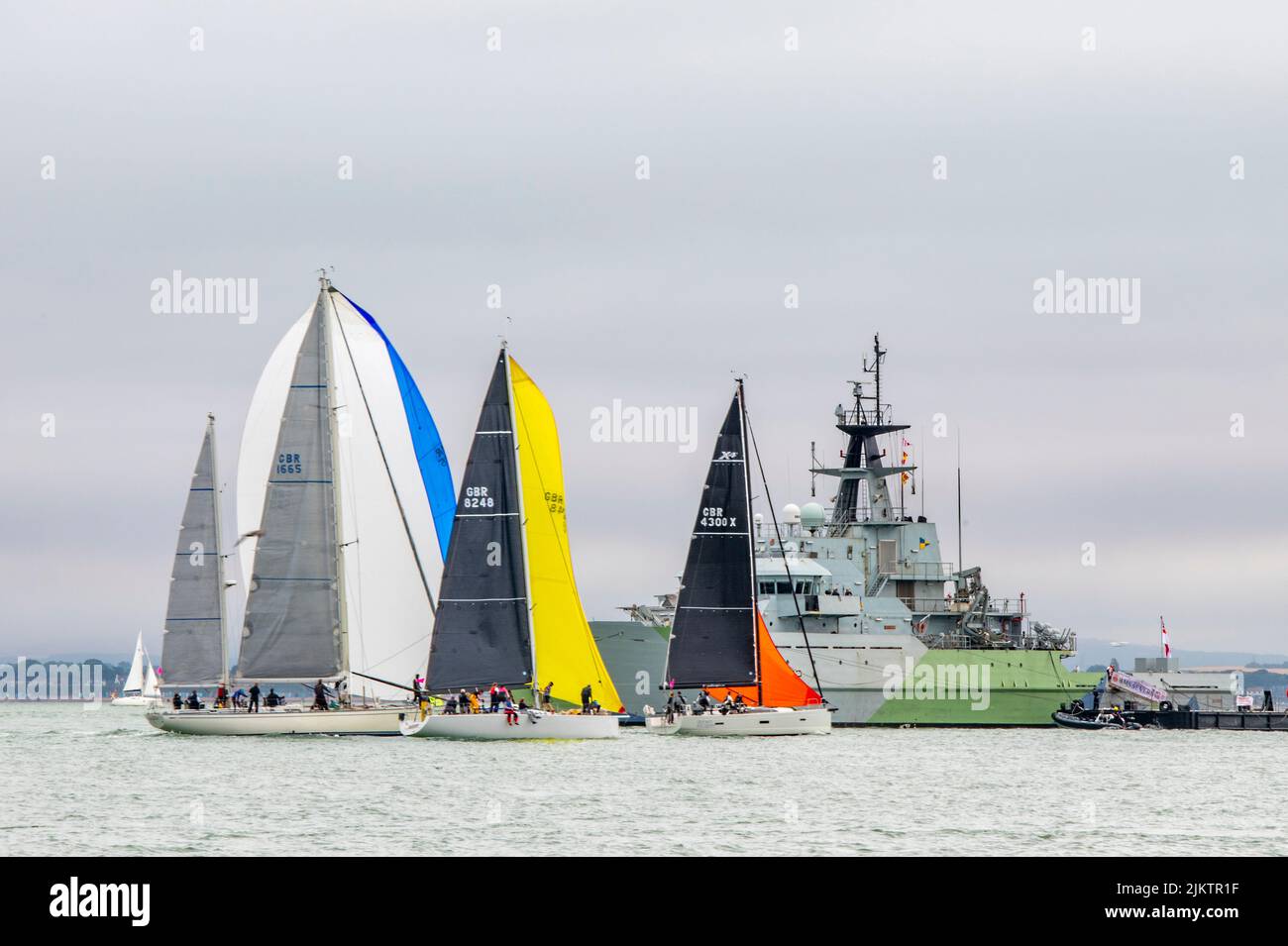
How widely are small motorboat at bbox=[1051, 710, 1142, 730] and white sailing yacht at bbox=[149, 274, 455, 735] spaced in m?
26.5

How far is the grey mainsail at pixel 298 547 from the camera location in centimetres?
4828

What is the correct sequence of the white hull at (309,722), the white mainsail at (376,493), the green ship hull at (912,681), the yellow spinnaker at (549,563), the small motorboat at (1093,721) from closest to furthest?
the yellow spinnaker at (549,563) → the white hull at (309,722) → the white mainsail at (376,493) → the green ship hull at (912,681) → the small motorboat at (1093,721)

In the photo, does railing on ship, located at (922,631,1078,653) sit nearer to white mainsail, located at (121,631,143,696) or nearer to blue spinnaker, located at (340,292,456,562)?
blue spinnaker, located at (340,292,456,562)

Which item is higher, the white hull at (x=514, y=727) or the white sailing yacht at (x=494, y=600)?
the white sailing yacht at (x=494, y=600)

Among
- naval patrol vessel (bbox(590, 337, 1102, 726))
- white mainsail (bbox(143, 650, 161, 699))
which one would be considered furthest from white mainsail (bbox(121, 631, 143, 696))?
naval patrol vessel (bbox(590, 337, 1102, 726))

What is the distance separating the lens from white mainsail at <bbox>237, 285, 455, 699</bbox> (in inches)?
1948

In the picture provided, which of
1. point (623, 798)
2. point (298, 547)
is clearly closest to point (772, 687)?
point (298, 547)

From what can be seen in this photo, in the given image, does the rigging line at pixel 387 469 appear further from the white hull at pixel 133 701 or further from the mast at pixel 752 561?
the white hull at pixel 133 701

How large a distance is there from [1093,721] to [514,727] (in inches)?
1133

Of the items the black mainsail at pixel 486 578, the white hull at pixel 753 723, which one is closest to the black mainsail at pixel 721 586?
the white hull at pixel 753 723

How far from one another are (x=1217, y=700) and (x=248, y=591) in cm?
4415

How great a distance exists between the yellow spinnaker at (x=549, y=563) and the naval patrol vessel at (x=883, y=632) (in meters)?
13.3

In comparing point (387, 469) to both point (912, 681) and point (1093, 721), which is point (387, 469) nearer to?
point (912, 681)

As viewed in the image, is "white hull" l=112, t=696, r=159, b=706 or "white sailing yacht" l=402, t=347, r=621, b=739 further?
"white hull" l=112, t=696, r=159, b=706
